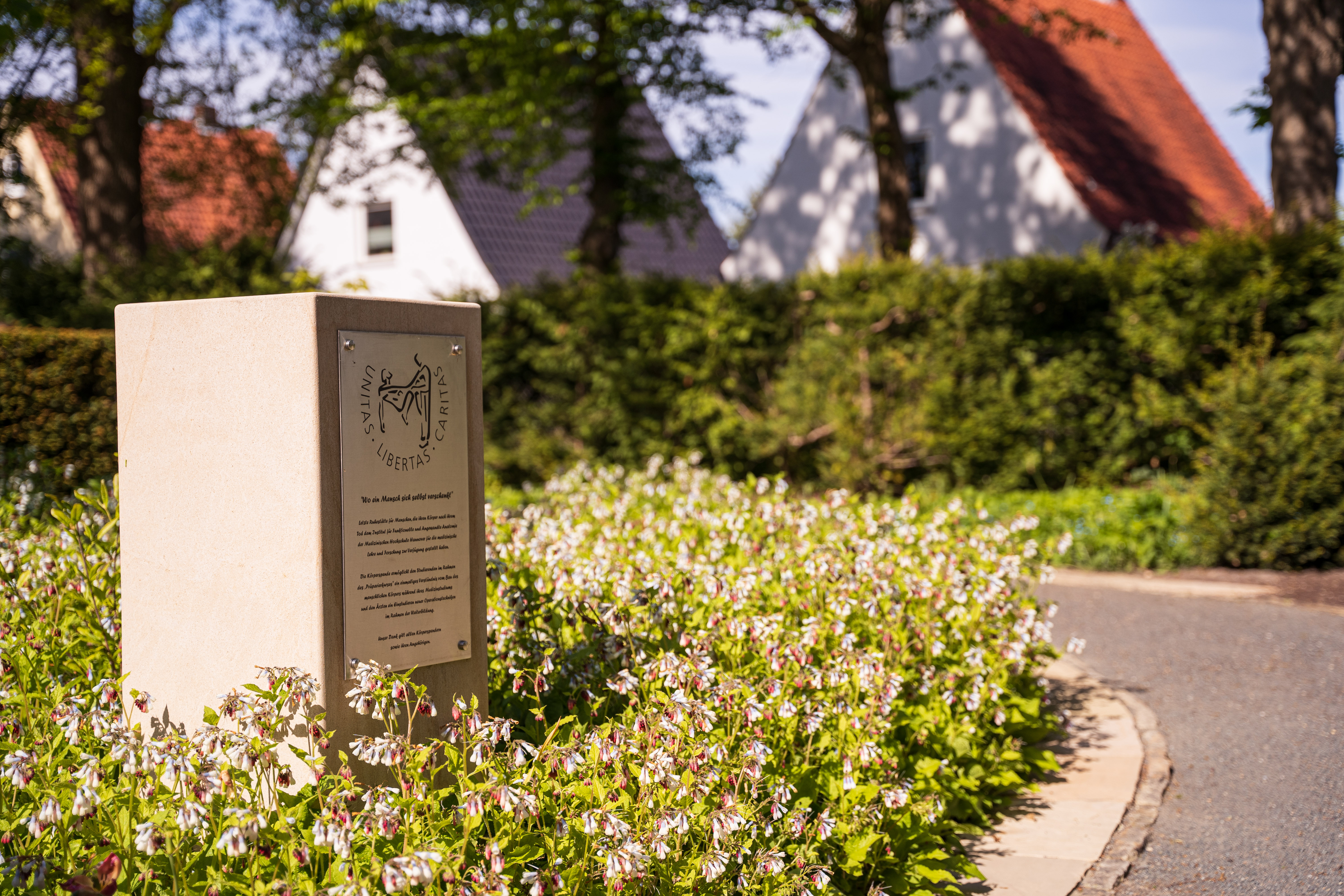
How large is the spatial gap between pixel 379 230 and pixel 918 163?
35.9ft

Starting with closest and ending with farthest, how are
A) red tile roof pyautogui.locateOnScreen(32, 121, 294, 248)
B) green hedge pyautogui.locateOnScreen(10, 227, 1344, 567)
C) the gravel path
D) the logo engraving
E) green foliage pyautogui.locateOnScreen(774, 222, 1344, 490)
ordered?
the logo engraving → the gravel path → green hedge pyautogui.locateOnScreen(10, 227, 1344, 567) → green foliage pyautogui.locateOnScreen(774, 222, 1344, 490) → red tile roof pyautogui.locateOnScreen(32, 121, 294, 248)

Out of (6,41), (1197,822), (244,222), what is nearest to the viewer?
(1197,822)

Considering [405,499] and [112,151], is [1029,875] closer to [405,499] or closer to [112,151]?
[405,499]

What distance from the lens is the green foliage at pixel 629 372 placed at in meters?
11.2

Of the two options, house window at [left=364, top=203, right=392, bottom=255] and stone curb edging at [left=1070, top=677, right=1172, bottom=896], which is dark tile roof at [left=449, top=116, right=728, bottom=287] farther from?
stone curb edging at [left=1070, top=677, right=1172, bottom=896]

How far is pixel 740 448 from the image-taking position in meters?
11.4

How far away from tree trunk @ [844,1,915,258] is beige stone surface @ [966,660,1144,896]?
307 inches

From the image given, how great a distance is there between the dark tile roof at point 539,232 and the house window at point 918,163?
421 centimetres

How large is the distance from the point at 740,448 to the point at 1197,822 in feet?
24.9

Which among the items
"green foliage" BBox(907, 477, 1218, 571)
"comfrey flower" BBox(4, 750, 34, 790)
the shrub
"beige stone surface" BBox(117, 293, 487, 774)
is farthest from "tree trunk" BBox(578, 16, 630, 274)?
"comfrey flower" BBox(4, 750, 34, 790)

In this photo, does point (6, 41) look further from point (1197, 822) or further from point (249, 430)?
point (1197, 822)

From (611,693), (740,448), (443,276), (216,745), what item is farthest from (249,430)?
(443,276)

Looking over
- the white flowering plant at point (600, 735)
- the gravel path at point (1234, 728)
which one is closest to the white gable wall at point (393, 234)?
the gravel path at point (1234, 728)

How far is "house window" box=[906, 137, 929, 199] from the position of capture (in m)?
19.7
